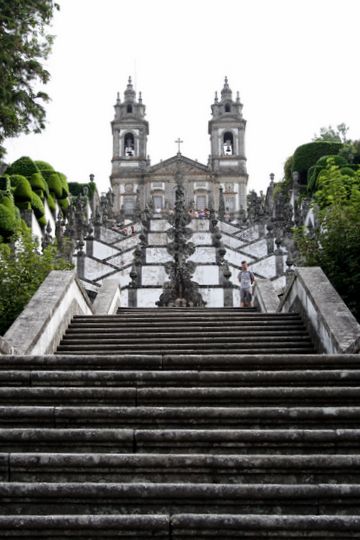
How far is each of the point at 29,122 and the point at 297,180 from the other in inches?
1037

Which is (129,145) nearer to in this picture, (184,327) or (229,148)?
(229,148)

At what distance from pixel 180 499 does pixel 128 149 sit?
6323 cm

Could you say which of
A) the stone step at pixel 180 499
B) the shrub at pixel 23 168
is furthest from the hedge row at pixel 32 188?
the stone step at pixel 180 499

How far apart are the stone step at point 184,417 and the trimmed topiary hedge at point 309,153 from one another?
110 ft

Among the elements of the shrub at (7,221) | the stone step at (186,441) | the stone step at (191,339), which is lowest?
the stone step at (186,441)

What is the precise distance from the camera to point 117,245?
3409 cm

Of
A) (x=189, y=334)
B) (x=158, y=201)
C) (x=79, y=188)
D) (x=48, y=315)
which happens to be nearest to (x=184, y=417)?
(x=48, y=315)

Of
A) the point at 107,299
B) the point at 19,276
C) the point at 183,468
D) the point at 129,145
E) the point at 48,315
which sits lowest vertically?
the point at 183,468

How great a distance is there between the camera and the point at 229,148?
6575cm

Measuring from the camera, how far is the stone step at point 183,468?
15.2ft

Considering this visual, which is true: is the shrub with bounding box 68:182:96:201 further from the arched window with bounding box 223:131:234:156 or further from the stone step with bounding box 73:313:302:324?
the stone step with bounding box 73:313:302:324

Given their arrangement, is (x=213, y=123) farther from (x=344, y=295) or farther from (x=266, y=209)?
(x=344, y=295)

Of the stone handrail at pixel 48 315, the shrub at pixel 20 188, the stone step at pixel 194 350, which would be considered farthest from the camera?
the shrub at pixel 20 188

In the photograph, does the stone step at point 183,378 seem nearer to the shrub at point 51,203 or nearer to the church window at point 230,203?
the shrub at point 51,203
